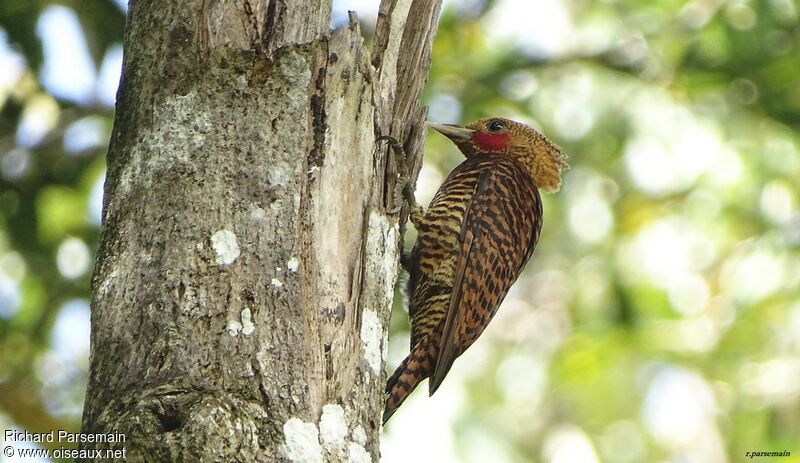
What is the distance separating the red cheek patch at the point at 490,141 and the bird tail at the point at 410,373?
143 centimetres

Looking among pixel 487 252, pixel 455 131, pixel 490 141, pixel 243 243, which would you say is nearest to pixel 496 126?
pixel 490 141

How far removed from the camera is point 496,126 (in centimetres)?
574

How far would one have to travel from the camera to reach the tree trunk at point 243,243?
2576 millimetres

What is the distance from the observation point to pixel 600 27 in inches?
426

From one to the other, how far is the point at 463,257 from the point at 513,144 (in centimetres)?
113

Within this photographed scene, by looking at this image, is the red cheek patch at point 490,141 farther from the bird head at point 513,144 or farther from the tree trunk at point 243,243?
the tree trunk at point 243,243

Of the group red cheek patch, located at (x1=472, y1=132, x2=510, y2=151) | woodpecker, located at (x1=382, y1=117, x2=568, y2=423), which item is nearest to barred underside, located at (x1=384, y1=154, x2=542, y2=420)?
woodpecker, located at (x1=382, y1=117, x2=568, y2=423)

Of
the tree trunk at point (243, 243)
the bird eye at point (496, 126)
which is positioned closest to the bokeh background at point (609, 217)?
the bird eye at point (496, 126)

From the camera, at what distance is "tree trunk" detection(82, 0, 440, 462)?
101 inches

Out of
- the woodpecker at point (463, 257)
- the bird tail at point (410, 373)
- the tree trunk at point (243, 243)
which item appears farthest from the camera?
the woodpecker at point (463, 257)

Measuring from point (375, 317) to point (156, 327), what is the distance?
0.69 meters

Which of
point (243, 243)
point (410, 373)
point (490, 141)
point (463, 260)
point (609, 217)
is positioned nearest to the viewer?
point (243, 243)

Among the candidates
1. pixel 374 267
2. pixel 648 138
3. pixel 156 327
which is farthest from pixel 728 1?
pixel 156 327

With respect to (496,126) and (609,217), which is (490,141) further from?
(609,217)
